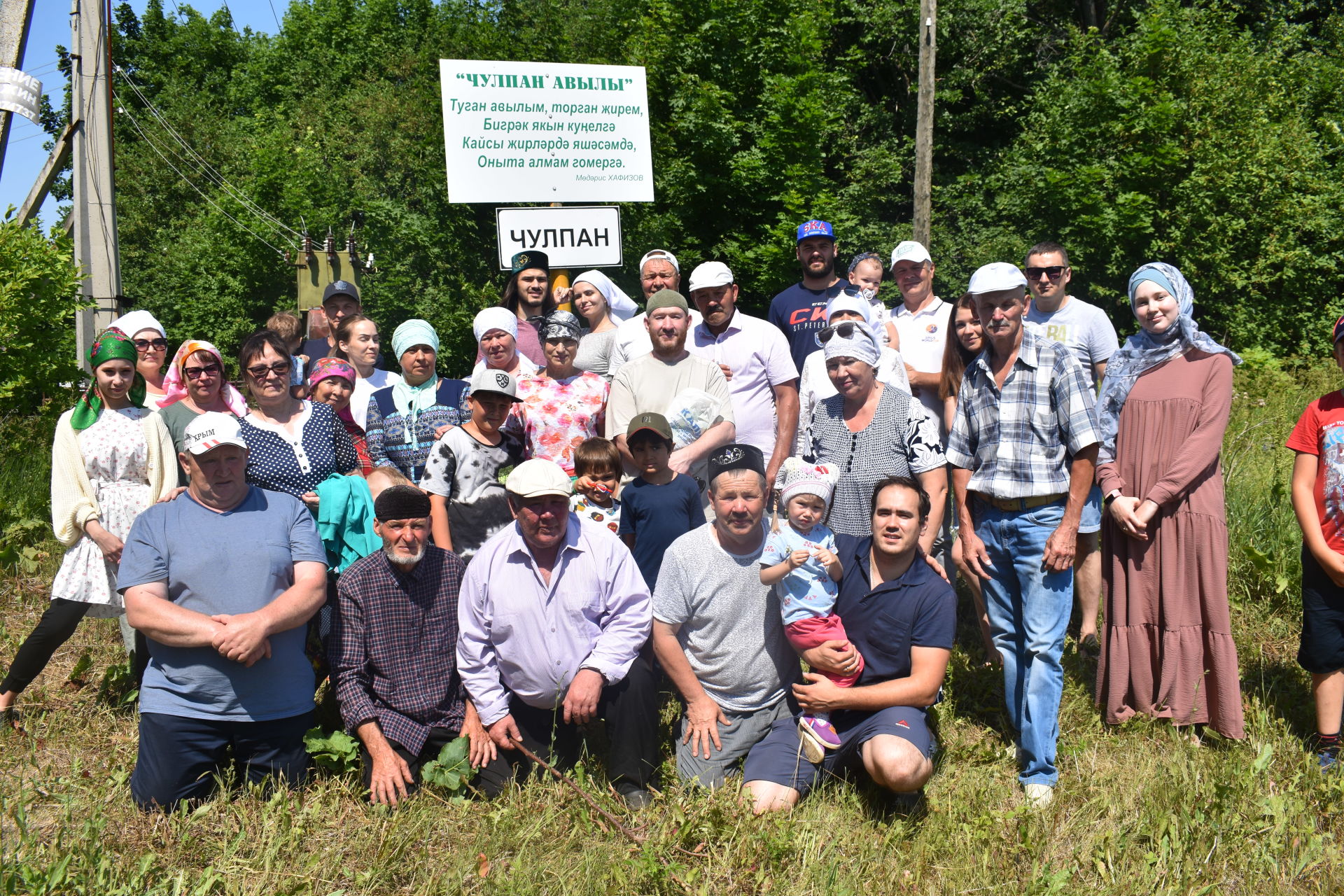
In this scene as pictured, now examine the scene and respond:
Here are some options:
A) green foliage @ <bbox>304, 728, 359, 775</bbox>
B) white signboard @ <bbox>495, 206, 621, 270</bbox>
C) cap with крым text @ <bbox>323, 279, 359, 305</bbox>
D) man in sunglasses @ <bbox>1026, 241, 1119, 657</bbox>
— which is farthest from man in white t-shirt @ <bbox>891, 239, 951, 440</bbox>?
cap with крым text @ <bbox>323, 279, 359, 305</bbox>

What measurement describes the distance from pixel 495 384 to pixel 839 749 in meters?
2.40

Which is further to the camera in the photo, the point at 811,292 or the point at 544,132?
the point at 544,132

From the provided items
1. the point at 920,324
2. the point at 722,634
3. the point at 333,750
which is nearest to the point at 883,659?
the point at 722,634

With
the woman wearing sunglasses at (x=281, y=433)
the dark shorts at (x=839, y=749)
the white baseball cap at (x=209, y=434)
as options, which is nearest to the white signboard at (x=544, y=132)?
the woman wearing sunglasses at (x=281, y=433)

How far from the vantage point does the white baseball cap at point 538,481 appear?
3990 millimetres

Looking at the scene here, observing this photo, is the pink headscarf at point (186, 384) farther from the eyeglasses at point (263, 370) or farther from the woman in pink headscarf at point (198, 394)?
the eyeglasses at point (263, 370)

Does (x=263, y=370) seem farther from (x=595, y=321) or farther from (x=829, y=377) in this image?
(x=829, y=377)

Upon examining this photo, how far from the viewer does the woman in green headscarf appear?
4.74 meters

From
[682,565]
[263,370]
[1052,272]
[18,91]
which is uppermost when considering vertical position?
[18,91]

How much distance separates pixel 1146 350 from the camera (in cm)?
441

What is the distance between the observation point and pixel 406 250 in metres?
18.1

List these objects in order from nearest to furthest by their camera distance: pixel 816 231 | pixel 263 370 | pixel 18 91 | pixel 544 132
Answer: pixel 263 370 → pixel 18 91 → pixel 816 231 → pixel 544 132

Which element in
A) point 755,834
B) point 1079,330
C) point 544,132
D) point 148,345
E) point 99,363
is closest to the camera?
point 755,834

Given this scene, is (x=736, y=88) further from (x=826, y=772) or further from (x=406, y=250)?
(x=826, y=772)
